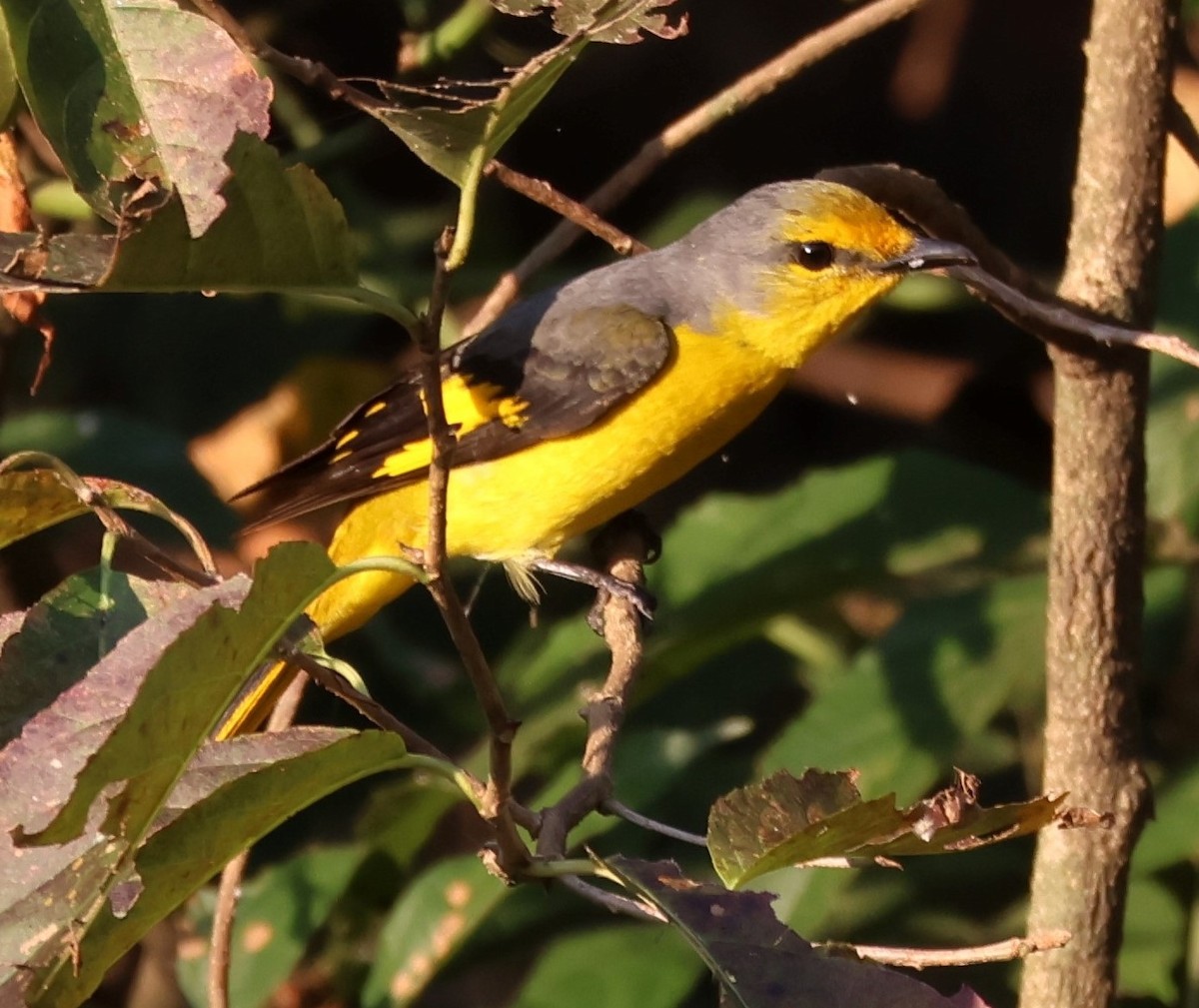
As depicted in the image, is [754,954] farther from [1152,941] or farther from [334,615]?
[334,615]

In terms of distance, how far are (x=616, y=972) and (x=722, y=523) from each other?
2.53 feet

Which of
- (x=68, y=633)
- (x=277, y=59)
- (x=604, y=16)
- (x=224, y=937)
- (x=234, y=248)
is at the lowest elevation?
(x=224, y=937)

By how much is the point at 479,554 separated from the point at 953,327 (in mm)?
2382

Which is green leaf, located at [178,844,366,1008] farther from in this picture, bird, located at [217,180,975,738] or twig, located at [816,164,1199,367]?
twig, located at [816,164,1199,367]

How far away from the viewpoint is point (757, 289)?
282cm

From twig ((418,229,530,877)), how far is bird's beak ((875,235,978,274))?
1.05 meters

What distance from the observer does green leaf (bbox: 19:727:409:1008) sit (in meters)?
1.21

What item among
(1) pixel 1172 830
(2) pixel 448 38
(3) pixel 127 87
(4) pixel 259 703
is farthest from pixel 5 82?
(1) pixel 1172 830

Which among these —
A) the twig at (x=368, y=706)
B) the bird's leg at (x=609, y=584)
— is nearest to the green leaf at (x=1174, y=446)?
the bird's leg at (x=609, y=584)

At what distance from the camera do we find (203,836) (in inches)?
47.6

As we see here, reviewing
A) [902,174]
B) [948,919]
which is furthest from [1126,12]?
[948,919]

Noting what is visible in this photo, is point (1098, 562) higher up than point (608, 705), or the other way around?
point (1098, 562)

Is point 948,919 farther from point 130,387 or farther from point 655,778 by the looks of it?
point 130,387

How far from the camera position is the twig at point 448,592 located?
1116 millimetres
